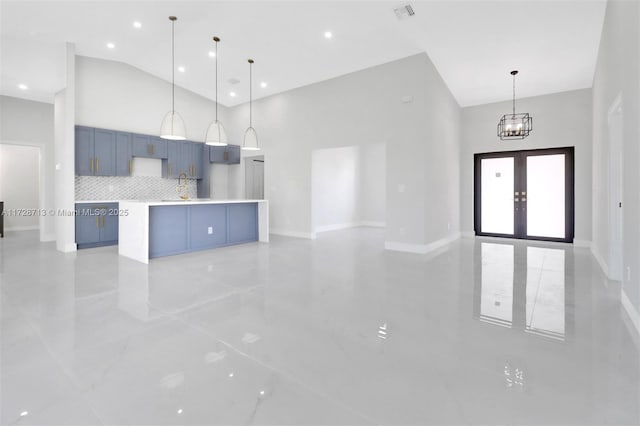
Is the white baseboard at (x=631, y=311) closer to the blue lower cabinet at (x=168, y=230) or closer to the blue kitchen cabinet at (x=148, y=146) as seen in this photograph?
the blue lower cabinet at (x=168, y=230)

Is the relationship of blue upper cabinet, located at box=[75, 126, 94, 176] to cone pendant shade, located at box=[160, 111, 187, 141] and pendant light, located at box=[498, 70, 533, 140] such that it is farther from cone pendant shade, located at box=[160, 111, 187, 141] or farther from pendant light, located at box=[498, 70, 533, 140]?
pendant light, located at box=[498, 70, 533, 140]

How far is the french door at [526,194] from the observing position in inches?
280

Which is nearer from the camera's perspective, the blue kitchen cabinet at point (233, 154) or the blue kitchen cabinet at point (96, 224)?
the blue kitchen cabinet at point (96, 224)

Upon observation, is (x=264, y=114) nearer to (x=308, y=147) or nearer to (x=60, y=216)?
(x=308, y=147)

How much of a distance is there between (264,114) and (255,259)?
467 centimetres

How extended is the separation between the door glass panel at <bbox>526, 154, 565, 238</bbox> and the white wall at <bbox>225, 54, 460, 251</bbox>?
1593 millimetres

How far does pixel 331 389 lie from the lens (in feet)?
5.59

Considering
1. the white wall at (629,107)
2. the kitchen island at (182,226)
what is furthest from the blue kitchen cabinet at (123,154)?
the white wall at (629,107)

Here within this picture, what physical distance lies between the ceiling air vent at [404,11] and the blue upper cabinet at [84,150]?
6.17 m

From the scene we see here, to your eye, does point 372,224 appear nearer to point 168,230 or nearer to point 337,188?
point 337,188

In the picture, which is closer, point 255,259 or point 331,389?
point 331,389

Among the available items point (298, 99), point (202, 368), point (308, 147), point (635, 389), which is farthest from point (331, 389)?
point (298, 99)

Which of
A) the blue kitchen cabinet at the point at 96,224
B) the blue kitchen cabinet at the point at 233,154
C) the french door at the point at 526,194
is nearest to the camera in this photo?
the blue kitchen cabinet at the point at 96,224

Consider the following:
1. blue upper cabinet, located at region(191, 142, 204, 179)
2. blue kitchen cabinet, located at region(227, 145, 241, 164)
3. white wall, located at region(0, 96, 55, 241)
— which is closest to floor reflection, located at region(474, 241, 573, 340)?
blue kitchen cabinet, located at region(227, 145, 241, 164)
